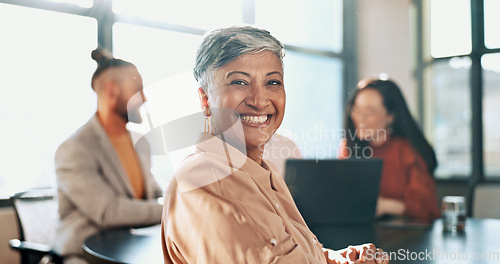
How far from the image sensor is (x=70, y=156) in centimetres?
98

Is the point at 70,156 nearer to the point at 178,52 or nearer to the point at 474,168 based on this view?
the point at 178,52

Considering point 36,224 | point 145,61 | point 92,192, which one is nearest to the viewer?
point 145,61

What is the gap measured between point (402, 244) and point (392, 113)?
179 mm

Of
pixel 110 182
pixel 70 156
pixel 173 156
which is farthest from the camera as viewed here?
pixel 110 182

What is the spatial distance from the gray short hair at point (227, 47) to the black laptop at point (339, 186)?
6.4 inches

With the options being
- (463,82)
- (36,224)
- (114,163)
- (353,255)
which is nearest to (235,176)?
(353,255)

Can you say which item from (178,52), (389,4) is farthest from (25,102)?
(389,4)

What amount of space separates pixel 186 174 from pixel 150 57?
0.32 metres

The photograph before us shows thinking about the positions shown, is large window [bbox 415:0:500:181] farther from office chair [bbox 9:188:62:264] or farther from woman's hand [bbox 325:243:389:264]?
office chair [bbox 9:188:62:264]

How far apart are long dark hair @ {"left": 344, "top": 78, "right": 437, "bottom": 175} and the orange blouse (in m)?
0.02

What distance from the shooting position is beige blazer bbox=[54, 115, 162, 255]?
0.98m

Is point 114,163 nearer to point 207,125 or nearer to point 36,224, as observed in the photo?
point 36,224

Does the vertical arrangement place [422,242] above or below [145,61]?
below

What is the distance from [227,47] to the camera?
1.47ft
